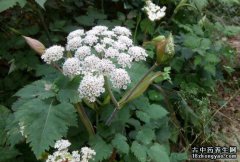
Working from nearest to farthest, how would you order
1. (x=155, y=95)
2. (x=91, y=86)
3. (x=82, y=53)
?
(x=91, y=86), (x=82, y=53), (x=155, y=95)

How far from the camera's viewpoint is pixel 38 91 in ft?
5.68

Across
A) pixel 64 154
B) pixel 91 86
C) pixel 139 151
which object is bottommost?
pixel 139 151

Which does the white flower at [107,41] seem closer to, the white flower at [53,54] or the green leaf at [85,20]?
the white flower at [53,54]

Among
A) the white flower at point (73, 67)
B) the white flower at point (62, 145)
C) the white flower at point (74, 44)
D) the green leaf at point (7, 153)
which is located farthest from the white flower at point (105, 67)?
the green leaf at point (7, 153)

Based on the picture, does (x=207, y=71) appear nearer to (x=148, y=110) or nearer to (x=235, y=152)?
(x=235, y=152)

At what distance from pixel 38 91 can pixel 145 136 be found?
24.0 inches

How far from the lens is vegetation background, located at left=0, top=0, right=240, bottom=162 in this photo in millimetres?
1951

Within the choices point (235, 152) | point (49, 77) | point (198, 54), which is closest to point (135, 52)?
point (49, 77)

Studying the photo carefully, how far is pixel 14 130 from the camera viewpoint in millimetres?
1762

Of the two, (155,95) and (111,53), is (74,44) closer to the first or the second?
(111,53)

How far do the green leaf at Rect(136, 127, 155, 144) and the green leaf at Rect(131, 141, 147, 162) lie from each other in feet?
0.11

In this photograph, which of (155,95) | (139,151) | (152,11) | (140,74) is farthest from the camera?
(152,11)

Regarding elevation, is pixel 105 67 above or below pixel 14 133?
above

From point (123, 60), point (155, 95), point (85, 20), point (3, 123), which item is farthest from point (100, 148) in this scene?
point (85, 20)
